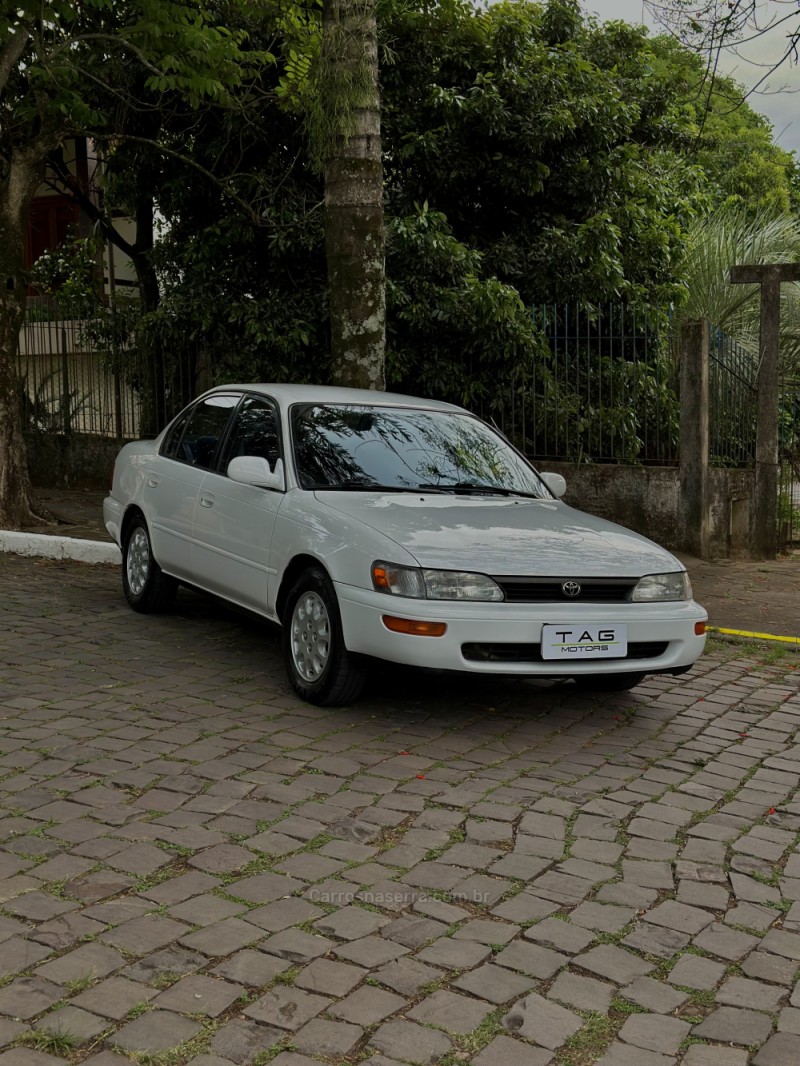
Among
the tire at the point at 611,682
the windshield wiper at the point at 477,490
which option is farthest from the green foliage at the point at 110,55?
the tire at the point at 611,682

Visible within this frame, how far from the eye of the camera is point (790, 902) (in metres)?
4.04

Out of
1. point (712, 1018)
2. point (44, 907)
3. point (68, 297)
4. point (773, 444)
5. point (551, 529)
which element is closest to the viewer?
point (712, 1018)

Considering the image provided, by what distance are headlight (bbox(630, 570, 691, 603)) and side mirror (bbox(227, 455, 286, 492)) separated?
1.99 m

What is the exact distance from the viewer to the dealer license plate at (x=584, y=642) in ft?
18.6

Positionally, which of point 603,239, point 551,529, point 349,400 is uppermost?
point 603,239

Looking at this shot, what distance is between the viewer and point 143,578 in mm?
8508

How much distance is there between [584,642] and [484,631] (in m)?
0.52

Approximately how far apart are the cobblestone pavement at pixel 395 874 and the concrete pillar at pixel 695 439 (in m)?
5.04

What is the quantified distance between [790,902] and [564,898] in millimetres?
753

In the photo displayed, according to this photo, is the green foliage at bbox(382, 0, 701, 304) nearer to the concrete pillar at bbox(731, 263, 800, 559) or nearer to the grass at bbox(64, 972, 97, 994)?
the concrete pillar at bbox(731, 263, 800, 559)

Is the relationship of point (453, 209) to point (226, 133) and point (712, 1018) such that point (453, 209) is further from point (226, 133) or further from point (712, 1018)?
point (712, 1018)

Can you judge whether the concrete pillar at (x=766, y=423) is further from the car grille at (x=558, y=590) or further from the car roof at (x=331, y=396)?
the car grille at (x=558, y=590)

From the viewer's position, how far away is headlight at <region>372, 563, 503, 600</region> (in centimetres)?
563

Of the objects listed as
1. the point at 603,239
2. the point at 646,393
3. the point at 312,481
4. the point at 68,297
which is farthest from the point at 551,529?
the point at 68,297
